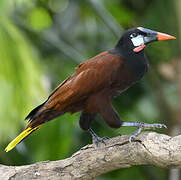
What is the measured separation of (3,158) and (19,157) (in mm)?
324

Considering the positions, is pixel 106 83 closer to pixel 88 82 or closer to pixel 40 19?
pixel 88 82

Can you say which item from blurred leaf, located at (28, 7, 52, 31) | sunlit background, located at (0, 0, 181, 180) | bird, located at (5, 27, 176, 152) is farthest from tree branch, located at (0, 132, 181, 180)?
blurred leaf, located at (28, 7, 52, 31)

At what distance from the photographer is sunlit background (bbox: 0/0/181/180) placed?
3568 mm

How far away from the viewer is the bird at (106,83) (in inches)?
89.6

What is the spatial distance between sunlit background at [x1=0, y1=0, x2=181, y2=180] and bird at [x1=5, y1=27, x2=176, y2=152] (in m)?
1.18

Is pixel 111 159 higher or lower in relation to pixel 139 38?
lower

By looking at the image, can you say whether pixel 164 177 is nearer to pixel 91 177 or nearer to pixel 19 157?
pixel 19 157

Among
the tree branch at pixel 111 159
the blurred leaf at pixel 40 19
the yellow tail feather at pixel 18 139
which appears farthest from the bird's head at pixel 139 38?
the blurred leaf at pixel 40 19

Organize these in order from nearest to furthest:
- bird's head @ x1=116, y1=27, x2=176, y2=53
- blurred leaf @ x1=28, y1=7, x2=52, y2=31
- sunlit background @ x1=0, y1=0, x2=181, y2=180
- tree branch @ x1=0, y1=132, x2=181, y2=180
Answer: tree branch @ x1=0, y1=132, x2=181, y2=180
bird's head @ x1=116, y1=27, x2=176, y2=53
sunlit background @ x1=0, y1=0, x2=181, y2=180
blurred leaf @ x1=28, y1=7, x2=52, y2=31

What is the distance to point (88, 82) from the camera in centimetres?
230

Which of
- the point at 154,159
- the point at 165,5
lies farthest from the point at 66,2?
the point at 154,159

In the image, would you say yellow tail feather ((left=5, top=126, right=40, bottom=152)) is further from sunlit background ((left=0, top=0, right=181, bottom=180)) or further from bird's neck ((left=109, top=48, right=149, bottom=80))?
sunlit background ((left=0, top=0, right=181, bottom=180))

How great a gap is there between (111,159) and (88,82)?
0.42 meters

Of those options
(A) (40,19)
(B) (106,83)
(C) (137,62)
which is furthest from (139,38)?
(A) (40,19)
